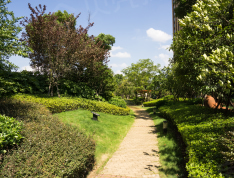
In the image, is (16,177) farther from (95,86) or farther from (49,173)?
(95,86)

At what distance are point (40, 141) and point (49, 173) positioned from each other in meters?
1.31

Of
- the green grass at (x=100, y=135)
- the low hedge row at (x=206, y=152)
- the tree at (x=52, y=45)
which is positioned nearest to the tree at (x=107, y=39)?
the tree at (x=52, y=45)

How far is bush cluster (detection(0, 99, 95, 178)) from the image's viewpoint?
3727mm

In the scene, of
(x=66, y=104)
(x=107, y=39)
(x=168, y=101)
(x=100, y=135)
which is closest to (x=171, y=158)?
(x=100, y=135)

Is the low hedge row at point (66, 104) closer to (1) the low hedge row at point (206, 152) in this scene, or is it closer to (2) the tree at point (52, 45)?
(2) the tree at point (52, 45)

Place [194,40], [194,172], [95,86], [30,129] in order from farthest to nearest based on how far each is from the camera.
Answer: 1. [95,86]
2. [194,40]
3. [30,129]
4. [194,172]

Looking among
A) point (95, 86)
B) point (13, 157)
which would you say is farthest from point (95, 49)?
point (13, 157)

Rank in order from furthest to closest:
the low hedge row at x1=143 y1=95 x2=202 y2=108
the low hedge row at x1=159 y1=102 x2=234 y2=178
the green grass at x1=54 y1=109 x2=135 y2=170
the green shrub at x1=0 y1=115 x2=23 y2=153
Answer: the low hedge row at x1=143 y1=95 x2=202 y2=108 < the green grass at x1=54 y1=109 x2=135 y2=170 < the green shrub at x1=0 y1=115 x2=23 y2=153 < the low hedge row at x1=159 y1=102 x2=234 y2=178

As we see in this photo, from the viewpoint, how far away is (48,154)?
431 centimetres

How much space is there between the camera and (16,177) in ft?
11.5

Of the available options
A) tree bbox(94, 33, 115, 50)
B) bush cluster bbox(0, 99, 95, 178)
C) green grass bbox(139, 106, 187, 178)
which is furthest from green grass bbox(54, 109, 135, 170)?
tree bbox(94, 33, 115, 50)

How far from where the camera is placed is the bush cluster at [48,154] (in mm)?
3727

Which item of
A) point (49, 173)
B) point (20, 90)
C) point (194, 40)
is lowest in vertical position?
point (49, 173)

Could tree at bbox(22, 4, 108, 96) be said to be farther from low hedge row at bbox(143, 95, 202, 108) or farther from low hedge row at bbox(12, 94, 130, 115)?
low hedge row at bbox(143, 95, 202, 108)
